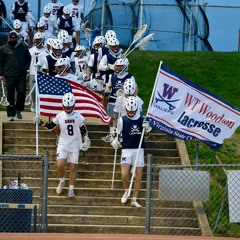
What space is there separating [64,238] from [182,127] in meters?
4.42

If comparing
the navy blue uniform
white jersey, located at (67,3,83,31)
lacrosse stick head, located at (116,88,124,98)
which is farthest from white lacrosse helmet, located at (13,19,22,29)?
the navy blue uniform

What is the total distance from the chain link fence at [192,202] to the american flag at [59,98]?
1573 mm

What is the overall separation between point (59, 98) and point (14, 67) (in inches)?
92.0

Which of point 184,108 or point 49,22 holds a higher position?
point 184,108

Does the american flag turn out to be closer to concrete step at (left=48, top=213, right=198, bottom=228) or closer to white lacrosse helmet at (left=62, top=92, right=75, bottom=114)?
white lacrosse helmet at (left=62, top=92, right=75, bottom=114)

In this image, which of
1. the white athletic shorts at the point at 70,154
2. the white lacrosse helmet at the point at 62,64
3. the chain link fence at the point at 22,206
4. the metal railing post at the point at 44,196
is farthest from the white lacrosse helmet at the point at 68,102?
the metal railing post at the point at 44,196

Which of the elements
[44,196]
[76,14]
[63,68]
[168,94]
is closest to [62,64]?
[63,68]

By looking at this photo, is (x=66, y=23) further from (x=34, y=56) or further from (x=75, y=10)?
(x=34, y=56)

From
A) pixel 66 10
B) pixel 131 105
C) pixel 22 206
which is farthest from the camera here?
pixel 66 10

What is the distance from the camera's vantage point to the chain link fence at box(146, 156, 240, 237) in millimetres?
17141

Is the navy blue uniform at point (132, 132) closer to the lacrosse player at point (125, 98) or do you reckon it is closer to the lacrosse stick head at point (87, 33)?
the lacrosse player at point (125, 98)

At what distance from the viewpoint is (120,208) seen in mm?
18969

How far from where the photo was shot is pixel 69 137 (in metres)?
19.2

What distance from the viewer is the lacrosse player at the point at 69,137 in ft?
62.8
